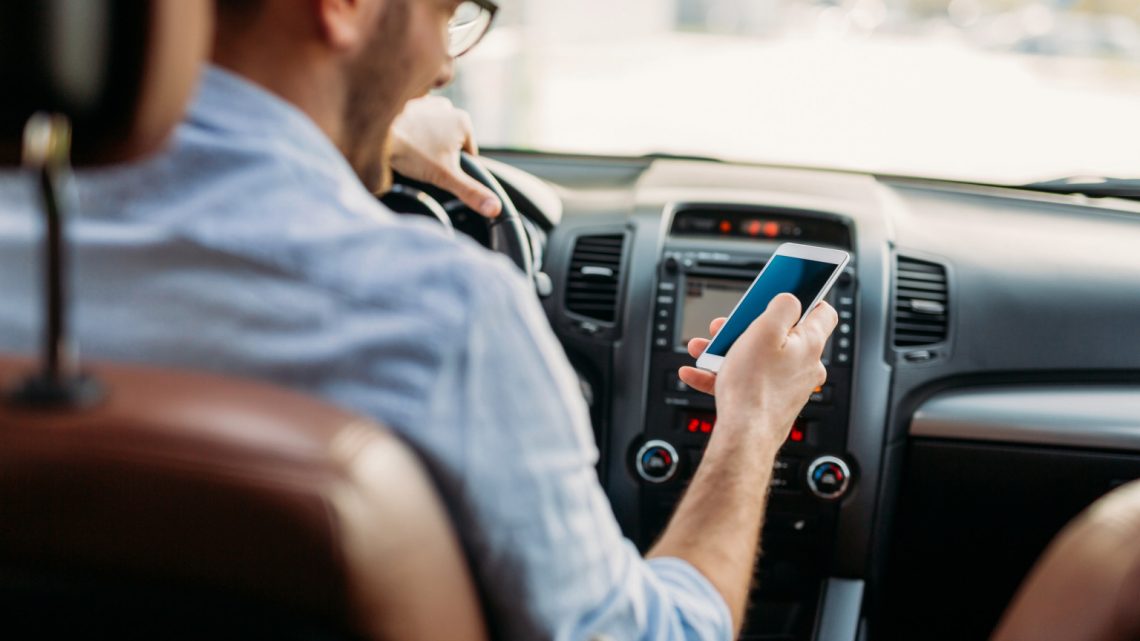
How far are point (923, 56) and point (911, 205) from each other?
173 inches

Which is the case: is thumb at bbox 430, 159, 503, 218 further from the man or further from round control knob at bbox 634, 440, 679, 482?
the man

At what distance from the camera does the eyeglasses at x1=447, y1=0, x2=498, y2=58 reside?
81.4 inches

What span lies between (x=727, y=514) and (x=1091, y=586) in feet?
1.75

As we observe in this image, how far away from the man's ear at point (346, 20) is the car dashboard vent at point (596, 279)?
1643 millimetres

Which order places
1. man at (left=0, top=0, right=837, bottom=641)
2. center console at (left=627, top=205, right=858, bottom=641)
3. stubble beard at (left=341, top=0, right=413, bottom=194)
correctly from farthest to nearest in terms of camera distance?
center console at (left=627, top=205, right=858, bottom=641) < stubble beard at (left=341, top=0, right=413, bottom=194) < man at (left=0, top=0, right=837, bottom=641)

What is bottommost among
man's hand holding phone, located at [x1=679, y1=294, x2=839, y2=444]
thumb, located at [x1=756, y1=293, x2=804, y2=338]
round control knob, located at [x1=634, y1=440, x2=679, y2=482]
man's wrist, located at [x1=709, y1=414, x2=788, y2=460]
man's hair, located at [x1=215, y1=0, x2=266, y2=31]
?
round control knob, located at [x1=634, y1=440, x2=679, y2=482]

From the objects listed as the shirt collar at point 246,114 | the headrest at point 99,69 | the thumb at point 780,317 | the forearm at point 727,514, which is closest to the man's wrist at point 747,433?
the forearm at point 727,514

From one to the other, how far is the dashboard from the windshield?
463mm

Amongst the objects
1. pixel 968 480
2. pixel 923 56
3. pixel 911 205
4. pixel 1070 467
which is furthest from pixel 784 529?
pixel 923 56

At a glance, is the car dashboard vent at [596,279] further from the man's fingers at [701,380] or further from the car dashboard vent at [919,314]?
the man's fingers at [701,380]

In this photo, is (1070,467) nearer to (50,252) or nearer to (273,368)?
(273,368)

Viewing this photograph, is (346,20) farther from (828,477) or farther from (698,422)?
(828,477)

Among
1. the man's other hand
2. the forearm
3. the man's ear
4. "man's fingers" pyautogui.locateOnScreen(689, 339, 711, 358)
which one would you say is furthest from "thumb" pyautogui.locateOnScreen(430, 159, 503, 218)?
the man's ear

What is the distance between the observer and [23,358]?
117 cm
